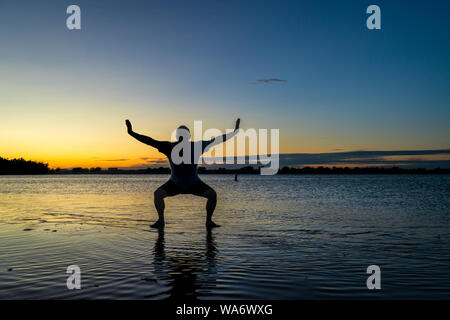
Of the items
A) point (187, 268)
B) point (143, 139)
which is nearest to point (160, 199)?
point (143, 139)

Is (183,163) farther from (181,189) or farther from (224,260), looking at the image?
(224,260)

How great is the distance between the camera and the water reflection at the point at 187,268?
469cm

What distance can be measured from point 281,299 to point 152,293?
1.60 m

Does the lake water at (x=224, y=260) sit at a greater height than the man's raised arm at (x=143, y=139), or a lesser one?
lesser

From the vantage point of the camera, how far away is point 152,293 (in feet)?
14.8

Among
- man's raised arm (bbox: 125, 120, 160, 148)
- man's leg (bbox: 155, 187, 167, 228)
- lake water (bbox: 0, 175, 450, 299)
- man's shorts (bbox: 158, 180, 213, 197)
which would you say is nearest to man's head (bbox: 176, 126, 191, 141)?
man's raised arm (bbox: 125, 120, 160, 148)

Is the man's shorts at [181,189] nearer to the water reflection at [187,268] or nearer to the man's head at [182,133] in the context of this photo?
the man's head at [182,133]

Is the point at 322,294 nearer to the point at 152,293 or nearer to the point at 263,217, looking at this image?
the point at 152,293

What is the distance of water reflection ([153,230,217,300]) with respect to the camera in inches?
185

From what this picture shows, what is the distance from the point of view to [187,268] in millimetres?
5863

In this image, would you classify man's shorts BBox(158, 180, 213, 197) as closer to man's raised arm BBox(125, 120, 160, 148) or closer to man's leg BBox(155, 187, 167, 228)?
man's leg BBox(155, 187, 167, 228)

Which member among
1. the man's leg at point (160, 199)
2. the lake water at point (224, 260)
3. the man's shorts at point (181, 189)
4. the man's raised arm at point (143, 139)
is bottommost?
the lake water at point (224, 260)

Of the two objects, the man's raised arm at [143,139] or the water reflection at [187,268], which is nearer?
the water reflection at [187,268]

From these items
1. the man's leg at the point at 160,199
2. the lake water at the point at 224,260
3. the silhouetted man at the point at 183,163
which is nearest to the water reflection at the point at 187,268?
the lake water at the point at 224,260
